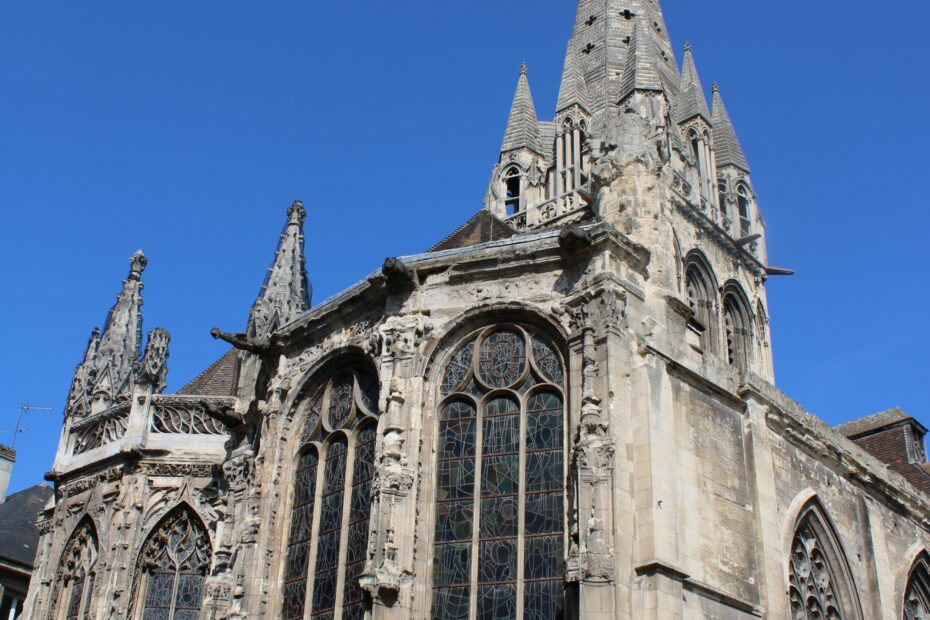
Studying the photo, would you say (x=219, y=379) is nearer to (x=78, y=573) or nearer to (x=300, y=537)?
(x=78, y=573)

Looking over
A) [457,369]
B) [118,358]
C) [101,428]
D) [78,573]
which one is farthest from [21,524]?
[457,369]

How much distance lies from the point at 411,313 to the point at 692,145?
27556mm

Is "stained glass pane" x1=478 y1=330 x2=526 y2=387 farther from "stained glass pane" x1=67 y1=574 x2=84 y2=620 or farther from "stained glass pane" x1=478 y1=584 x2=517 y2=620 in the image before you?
"stained glass pane" x1=67 y1=574 x2=84 y2=620

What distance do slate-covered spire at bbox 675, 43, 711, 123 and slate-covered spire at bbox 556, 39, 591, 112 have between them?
3.55 m

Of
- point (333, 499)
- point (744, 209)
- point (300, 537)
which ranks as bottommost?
point (300, 537)

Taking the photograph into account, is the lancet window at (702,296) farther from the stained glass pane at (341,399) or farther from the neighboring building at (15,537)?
the stained glass pane at (341,399)

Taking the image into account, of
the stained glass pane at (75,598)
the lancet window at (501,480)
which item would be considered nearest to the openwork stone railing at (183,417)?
the stained glass pane at (75,598)

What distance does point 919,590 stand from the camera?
63.2 ft

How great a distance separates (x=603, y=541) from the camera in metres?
11.8

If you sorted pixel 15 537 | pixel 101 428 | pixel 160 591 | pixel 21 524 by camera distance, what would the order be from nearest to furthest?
pixel 160 591 < pixel 101 428 < pixel 15 537 < pixel 21 524

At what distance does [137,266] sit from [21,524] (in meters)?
7.03

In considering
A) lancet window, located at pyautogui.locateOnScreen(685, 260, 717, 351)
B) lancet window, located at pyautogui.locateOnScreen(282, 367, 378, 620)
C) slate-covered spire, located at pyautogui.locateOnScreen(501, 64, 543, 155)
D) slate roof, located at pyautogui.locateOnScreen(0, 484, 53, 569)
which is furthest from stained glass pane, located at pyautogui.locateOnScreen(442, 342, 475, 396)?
slate-covered spire, located at pyautogui.locateOnScreen(501, 64, 543, 155)

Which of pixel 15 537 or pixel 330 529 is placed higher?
pixel 15 537

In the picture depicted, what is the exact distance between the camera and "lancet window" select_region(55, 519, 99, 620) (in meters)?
18.3
